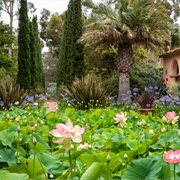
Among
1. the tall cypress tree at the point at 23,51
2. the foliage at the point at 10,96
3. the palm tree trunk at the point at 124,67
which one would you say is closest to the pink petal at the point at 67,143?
the foliage at the point at 10,96

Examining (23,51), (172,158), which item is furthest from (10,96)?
(23,51)

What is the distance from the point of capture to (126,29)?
13344mm

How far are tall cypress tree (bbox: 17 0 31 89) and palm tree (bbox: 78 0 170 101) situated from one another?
376 centimetres

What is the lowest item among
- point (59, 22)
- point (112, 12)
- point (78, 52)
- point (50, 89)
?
point (50, 89)

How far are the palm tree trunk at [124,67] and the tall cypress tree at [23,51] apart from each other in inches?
189

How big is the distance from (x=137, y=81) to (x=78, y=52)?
10.2ft

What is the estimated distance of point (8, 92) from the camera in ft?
28.5

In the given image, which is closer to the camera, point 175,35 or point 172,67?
point 172,67

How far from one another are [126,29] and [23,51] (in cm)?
586

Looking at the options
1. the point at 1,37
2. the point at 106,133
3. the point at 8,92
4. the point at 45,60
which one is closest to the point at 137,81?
the point at 1,37

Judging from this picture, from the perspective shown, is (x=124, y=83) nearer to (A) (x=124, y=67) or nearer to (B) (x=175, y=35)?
(A) (x=124, y=67)

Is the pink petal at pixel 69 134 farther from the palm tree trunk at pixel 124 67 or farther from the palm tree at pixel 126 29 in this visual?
the palm tree trunk at pixel 124 67

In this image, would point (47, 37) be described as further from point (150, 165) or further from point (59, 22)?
point (150, 165)

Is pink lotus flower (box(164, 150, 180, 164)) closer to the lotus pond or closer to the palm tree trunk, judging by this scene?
the lotus pond
